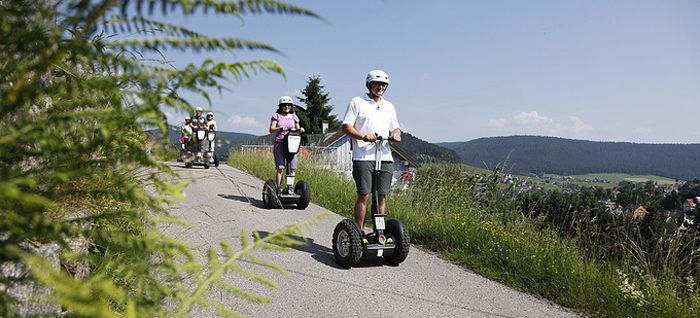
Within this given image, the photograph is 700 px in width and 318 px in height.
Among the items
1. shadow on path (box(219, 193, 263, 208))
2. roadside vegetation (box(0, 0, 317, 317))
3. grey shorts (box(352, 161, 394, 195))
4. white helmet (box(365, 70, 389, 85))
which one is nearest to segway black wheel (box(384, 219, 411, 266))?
grey shorts (box(352, 161, 394, 195))

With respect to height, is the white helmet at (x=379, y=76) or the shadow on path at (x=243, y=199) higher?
the white helmet at (x=379, y=76)

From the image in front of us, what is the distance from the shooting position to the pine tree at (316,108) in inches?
2373

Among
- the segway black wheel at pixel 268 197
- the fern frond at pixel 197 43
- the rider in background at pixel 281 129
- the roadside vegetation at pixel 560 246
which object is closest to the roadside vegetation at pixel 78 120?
the fern frond at pixel 197 43

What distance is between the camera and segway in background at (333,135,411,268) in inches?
203

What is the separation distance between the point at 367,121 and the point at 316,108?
183 feet

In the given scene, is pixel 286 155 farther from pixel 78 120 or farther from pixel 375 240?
pixel 78 120

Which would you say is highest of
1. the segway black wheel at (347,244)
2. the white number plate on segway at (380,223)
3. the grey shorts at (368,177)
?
the grey shorts at (368,177)

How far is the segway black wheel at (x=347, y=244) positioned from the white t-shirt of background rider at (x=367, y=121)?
796 millimetres

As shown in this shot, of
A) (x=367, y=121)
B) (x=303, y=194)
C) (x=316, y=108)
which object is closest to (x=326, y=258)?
(x=367, y=121)

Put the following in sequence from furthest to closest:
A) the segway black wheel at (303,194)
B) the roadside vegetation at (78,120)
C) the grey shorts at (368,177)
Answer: the segway black wheel at (303,194) → the grey shorts at (368,177) → the roadside vegetation at (78,120)

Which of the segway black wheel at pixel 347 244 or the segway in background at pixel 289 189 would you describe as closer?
the segway black wheel at pixel 347 244

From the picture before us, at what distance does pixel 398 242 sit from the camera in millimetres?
5375

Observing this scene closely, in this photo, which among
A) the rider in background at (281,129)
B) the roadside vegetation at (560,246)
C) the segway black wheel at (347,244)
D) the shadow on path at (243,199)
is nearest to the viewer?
the roadside vegetation at (560,246)

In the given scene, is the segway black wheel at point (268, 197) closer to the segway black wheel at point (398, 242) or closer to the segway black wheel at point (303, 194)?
the segway black wheel at point (303, 194)
